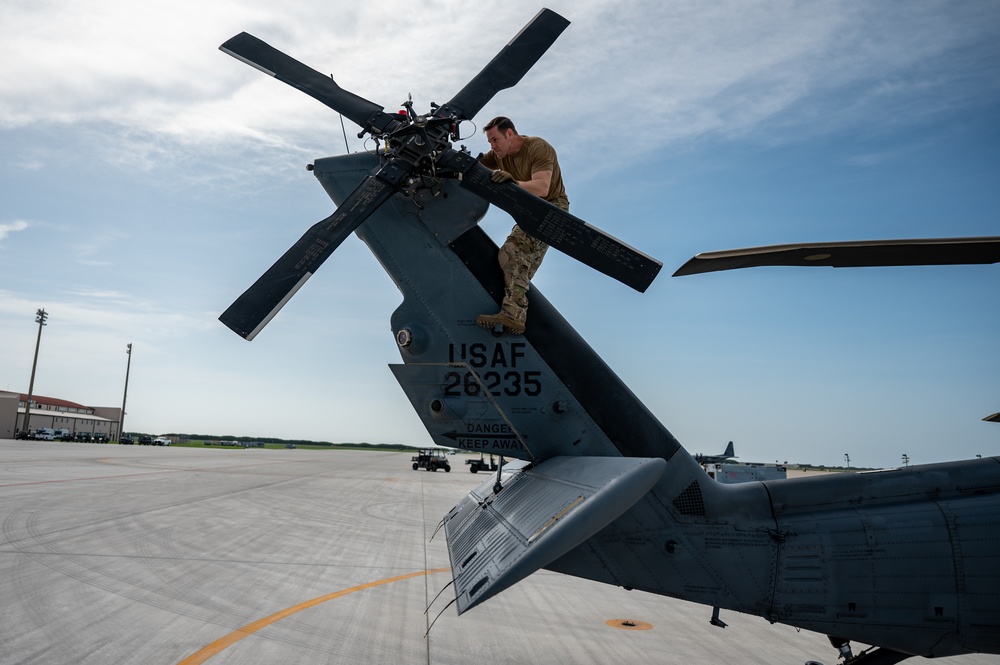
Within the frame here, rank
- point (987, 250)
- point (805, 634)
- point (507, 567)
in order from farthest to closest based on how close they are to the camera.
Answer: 1. point (805, 634)
2. point (987, 250)
3. point (507, 567)

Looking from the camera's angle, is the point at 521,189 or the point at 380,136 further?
the point at 380,136

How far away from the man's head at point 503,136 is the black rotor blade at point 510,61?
0.61ft

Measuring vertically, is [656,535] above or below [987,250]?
below

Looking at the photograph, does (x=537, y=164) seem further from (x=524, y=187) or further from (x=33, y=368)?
(x=33, y=368)

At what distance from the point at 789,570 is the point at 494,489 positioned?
2.03 metres

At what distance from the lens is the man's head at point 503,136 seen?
4.58 metres

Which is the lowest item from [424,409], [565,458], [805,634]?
[805,634]

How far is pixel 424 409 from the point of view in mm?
4512

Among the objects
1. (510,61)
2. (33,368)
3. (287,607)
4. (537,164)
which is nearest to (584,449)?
(537,164)

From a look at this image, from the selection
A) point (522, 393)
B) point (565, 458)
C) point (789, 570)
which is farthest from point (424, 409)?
point (789, 570)

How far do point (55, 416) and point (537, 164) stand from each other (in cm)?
10712

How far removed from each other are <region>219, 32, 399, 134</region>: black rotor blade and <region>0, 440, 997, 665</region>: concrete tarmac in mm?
4530

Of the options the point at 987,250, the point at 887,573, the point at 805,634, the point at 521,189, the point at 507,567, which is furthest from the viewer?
the point at 805,634

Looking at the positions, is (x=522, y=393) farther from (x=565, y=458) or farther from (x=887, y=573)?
(x=887, y=573)
